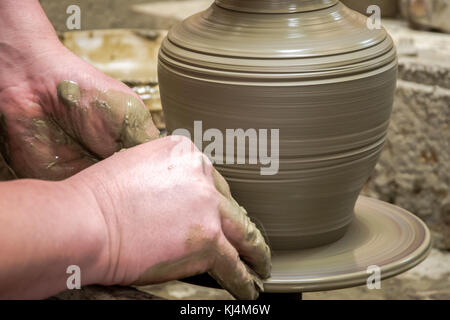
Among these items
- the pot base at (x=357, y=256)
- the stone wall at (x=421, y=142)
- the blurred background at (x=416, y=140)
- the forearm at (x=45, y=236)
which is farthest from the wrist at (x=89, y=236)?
the stone wall at (x=421, y=142)

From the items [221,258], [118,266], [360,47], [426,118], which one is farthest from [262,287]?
[426,118]

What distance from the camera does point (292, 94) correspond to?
1194 mm

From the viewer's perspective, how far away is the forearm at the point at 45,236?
2.89 feet

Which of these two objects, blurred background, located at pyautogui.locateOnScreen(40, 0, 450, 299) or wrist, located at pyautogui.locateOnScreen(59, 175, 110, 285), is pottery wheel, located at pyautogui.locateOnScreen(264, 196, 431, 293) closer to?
wrist, located at pyautogui.locateOnScreen(59, 175, 110, 285)

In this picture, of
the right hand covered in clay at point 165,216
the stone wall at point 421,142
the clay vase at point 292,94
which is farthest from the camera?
the stone wall at point 421,142

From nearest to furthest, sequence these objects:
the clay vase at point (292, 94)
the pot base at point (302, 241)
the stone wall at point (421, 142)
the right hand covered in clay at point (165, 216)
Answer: the right hand covered in clay at point (165, 216), the clay vase at point (292, 94), the pot base at point (302, 241), the stone wall at point (421, 142)

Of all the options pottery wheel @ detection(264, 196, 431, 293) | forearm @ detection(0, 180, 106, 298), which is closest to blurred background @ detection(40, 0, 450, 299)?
pottery wheel @ detection(264, 196, 431, 293)

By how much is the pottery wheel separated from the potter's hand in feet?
1.10

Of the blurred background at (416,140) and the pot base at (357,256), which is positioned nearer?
the pot base at (357,256)

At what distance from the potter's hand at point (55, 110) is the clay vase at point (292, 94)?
10cm

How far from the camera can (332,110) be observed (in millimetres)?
1212

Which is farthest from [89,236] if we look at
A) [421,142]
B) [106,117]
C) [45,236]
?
[421,142]

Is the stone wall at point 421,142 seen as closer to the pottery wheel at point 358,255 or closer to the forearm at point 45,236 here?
the pottery wheel at point 358,255

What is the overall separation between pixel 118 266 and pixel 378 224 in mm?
607
